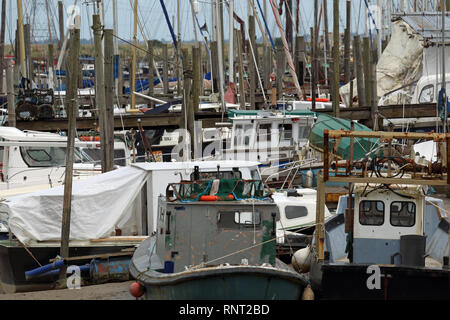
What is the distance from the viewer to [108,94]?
2036 cm

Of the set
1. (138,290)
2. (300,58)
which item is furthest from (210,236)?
(300,58)

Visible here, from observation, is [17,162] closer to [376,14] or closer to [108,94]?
[108,94]

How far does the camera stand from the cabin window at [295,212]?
683 inches

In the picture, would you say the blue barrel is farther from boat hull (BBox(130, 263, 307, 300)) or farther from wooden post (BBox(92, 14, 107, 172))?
wooden post (BBox(92, 14, 107, 172))

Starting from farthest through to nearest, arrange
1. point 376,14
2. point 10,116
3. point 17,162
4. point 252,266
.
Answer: point 376,14 → point 10,116 → point 17,162 → point 252,266

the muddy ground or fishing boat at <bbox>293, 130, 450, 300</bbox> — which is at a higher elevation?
fishing boat at <bbox>293, 130, 450, 300</bbox>

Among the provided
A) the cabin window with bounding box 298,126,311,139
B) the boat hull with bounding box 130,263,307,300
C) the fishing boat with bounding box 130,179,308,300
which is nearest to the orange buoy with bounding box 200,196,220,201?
the fishing boat with bounding box 130,179,308,300

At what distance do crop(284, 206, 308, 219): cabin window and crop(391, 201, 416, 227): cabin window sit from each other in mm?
4298

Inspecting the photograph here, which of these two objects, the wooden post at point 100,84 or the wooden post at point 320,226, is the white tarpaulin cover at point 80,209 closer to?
the wooden post at point 100,84

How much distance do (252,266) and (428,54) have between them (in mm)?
23889

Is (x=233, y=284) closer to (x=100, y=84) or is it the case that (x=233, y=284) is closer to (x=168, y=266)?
(x=168, y=266)

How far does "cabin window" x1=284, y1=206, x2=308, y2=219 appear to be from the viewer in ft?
57.0

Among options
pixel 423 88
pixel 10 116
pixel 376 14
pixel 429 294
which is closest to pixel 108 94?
pixel 10 116
